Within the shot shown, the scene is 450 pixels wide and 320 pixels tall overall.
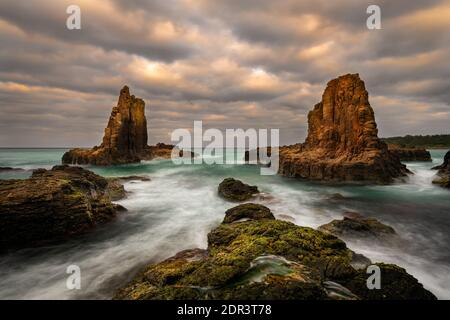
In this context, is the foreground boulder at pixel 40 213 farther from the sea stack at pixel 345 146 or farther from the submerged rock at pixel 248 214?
the sea stack at pixel 345 146

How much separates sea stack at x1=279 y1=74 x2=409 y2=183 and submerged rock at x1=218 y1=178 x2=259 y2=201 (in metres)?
14.4

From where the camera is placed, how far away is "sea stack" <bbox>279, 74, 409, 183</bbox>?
29031 millimetres

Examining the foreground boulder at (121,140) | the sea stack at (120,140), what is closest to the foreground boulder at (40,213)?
the foreground boulder at (121,140)

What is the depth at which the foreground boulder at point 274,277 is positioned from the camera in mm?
4469

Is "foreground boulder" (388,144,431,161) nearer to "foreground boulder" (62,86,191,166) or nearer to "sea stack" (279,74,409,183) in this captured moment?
"sea stack" (279,74,409,183)

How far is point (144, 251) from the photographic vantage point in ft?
33.3

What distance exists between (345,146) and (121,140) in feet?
180

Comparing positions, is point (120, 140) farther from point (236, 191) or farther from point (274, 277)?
point (274, 277)

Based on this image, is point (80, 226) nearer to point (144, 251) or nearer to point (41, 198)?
point (41, 198)

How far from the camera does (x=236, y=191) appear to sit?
2103cm

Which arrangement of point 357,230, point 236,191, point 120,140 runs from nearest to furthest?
point 357,230, point 236,191, point 120,140

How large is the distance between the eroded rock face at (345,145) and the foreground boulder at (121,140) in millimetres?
44508

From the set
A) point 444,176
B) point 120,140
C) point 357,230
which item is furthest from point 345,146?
point 120,140
